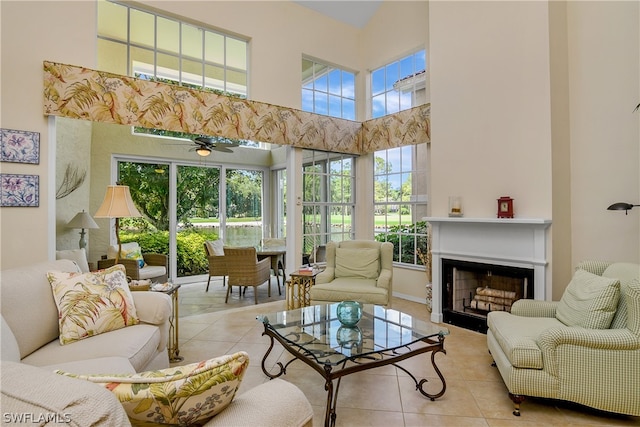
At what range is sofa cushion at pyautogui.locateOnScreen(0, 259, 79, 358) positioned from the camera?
185 centimetres

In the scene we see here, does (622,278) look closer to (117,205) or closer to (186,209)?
(117,205)

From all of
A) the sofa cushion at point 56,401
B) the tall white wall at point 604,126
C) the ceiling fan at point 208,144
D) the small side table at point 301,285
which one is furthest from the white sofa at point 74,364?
the tall white wall at point 604,126

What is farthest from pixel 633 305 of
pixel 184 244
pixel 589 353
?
pixel 184 244

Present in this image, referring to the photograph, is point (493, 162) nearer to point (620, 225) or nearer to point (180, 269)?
point (620, 225)

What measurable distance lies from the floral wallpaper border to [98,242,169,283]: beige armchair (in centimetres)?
189

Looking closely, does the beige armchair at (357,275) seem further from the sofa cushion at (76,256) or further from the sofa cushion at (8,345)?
the sofa cushion at (76,256)

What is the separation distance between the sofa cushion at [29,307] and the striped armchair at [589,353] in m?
2.95

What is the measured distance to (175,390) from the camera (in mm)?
892

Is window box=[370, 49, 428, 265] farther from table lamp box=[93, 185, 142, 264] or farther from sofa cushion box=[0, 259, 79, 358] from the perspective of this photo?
sofa cushion box=[0, 259, 79, 358]

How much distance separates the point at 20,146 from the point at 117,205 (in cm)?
129

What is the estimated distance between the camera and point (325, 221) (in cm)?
564

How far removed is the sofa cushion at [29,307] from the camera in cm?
185

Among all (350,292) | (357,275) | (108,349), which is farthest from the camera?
(357,275)

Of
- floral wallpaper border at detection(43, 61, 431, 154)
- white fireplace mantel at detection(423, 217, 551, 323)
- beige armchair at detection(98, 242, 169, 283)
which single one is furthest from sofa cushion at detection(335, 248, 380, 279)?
beige armchair at detection(98, 242, 169, 283)
